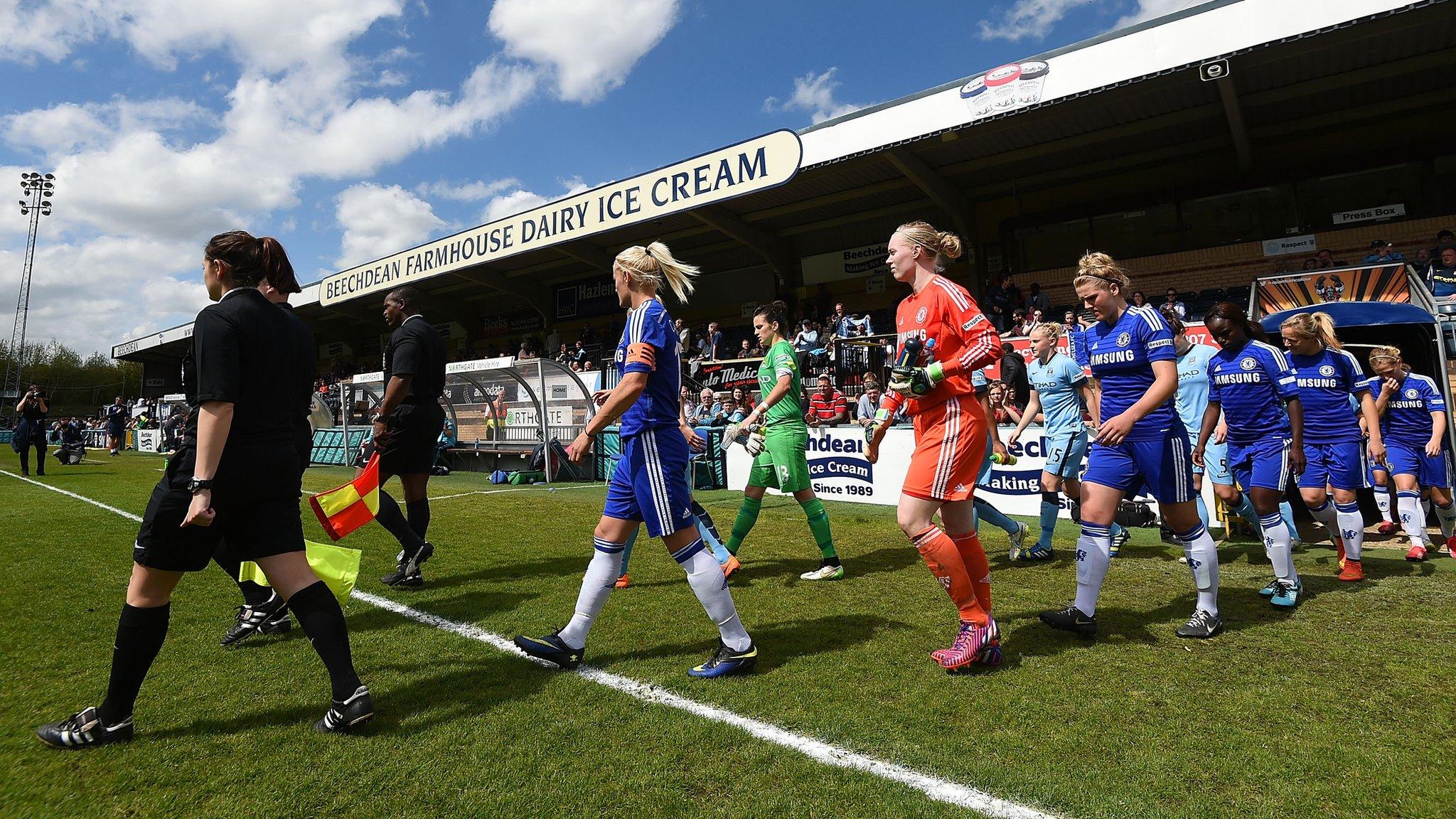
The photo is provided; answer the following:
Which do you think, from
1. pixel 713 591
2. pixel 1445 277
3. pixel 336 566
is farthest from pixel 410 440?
pixel 1445 277

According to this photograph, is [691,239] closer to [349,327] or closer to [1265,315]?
[1265,315]

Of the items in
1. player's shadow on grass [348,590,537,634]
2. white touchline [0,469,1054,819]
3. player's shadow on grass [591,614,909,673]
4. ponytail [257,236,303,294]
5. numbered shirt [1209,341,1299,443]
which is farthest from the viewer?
numbered shirt [1209,341,1299,443]

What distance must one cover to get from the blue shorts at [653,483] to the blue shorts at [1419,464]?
6.29 metres

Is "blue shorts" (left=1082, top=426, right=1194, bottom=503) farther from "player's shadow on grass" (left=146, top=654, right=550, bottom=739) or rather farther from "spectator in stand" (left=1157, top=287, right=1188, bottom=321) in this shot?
"spectator in stand" (left=1157, top=287, right=1188, bottom=321)

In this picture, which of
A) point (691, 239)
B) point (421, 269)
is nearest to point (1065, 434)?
point (691, 239)

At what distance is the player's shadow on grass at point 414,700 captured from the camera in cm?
278

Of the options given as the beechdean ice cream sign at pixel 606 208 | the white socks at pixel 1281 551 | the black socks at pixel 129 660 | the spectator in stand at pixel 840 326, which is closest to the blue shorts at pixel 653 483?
the black socks at pixel 129 660

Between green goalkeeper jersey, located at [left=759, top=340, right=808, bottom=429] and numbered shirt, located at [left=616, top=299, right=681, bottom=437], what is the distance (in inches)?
81.7

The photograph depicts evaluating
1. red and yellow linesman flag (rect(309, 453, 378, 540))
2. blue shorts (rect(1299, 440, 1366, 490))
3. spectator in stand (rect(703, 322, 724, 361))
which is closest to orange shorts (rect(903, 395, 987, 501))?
red and yellow linesman flag (rect(309, 453, 378, 540))

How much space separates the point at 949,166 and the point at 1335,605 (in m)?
14.0

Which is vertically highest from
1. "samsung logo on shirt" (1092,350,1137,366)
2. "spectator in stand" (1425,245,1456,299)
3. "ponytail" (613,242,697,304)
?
"spectator in stand" (1425,245,1456,299)

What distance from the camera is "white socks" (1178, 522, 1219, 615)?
12.4ft

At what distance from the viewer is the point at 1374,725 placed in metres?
2.66

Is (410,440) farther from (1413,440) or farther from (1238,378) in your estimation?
(1413,440)
